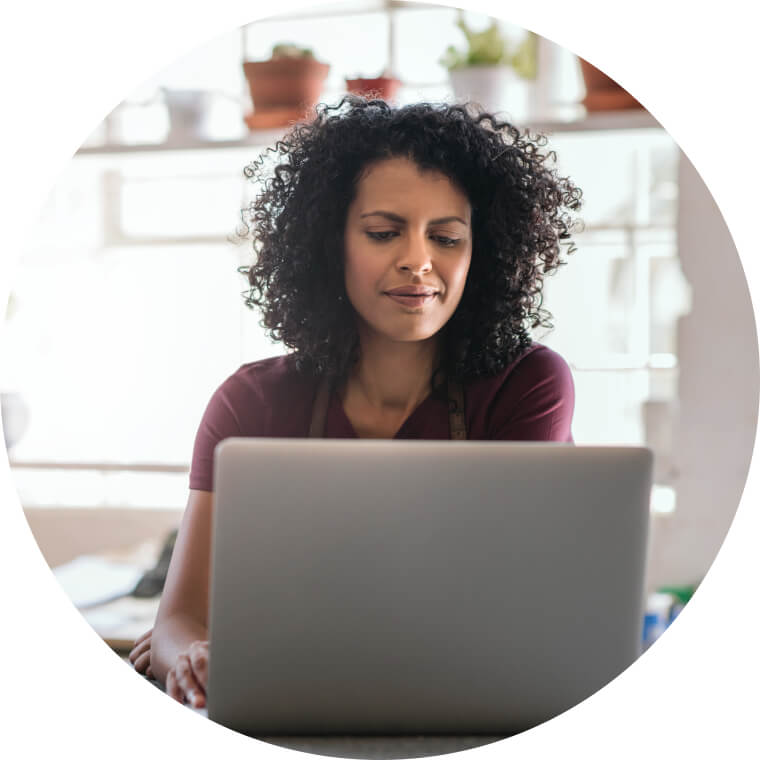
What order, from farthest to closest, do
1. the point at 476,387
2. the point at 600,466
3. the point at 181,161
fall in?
the point at 181,161 < the point at 476,387 < the point at 600,466

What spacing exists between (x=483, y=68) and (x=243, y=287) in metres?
0.82

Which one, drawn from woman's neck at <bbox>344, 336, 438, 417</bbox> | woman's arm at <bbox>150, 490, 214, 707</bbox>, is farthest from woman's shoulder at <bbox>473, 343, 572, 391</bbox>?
woman's arm at <bbox>150, 490, 214, 707</bbox>

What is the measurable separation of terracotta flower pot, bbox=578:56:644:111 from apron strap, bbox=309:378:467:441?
0.93 metres

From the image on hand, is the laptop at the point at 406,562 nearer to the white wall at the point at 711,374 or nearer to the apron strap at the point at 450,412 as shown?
the apron strap at the point at 450,412

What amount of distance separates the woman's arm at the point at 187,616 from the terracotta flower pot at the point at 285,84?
1.17m

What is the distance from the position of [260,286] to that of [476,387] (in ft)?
1.58

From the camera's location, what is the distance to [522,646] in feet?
3.32

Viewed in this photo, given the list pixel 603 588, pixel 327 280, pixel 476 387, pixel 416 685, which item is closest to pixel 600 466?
pixel 603 588

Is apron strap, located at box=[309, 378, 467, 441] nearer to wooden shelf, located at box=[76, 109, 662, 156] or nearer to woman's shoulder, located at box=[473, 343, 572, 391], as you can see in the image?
woman's shoulder, located at box=[473, 343, 572, 391]

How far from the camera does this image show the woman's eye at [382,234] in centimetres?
158

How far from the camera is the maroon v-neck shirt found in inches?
61.5

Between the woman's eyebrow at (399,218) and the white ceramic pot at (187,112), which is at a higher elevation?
the white ceramic pot at (187,112)

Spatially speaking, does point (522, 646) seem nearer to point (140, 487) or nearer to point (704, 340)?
point (704, 340)

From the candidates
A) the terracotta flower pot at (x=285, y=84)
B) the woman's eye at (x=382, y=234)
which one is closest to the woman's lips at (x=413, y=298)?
the woman's eye at (x=382, y=234)
